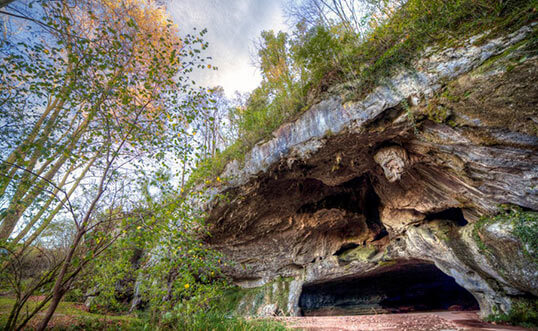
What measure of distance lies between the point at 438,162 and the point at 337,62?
13.1 feet

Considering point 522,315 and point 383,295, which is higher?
point 522,315

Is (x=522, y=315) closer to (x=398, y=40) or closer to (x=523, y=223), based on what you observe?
(x=523, y=223)

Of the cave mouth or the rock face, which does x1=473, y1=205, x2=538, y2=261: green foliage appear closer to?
the rock face

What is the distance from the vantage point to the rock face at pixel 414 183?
3.93 metres

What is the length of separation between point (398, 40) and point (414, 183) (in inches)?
177

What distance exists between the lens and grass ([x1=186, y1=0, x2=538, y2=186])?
12.7 feet

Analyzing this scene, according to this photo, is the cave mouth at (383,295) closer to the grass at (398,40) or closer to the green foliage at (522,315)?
the green foliage at (522,315)

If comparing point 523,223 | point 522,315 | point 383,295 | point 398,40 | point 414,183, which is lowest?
point 383,295

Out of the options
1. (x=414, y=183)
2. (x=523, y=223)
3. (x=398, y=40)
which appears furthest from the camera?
(x=414, y=183)

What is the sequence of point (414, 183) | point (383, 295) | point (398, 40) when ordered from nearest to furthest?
point (398, 40), point (414, 183), point (383, 295)

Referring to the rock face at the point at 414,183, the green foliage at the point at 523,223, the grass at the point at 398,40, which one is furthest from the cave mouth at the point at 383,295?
the grass at the point at 398,40

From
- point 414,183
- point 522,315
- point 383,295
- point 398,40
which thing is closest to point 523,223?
point 522,315

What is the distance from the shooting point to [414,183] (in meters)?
6.82

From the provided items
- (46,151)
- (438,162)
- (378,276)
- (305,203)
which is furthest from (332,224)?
(46,151)
